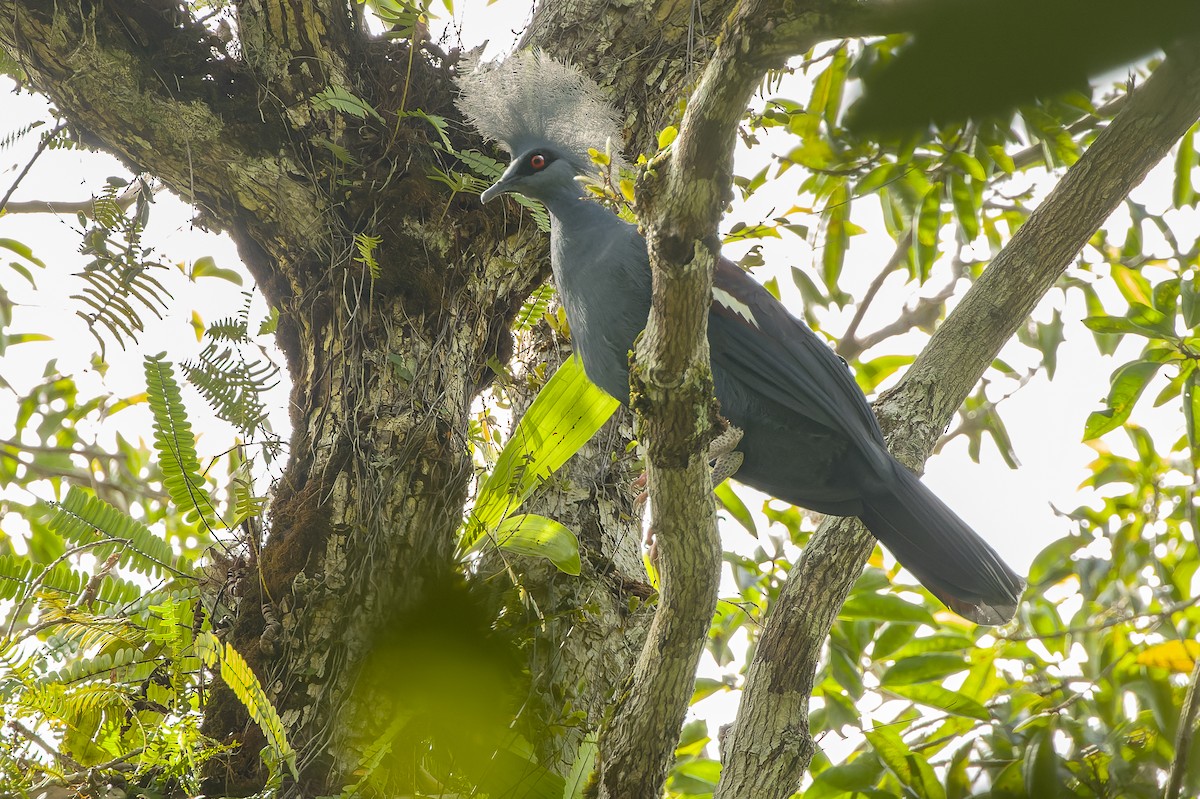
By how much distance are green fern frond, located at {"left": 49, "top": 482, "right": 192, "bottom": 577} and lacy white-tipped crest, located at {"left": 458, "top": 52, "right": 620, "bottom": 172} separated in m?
1.48

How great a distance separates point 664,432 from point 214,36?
1952mm

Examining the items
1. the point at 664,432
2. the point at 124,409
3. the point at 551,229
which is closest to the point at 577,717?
the point at 664,432

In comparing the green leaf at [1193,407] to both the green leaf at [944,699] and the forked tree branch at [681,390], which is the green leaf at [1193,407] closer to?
the green leaf at [944,699]

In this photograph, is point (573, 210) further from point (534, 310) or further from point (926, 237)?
point (926, 237)

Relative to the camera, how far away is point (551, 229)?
9.22 feet

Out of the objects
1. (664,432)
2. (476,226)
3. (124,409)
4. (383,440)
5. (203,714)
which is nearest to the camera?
(664,432)

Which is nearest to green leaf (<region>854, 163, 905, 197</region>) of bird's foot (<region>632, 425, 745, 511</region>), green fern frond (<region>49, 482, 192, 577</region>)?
bird's foot (<region>632, 425, 745, 511</region>)

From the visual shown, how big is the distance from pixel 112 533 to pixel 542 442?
1.11 m

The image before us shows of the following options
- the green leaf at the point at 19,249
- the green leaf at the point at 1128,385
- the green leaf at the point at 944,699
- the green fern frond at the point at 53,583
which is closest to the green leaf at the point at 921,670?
the green leaf at the point at 944,699

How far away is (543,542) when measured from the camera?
2.43 meters

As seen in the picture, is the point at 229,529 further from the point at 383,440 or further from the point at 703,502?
the point at 703,502

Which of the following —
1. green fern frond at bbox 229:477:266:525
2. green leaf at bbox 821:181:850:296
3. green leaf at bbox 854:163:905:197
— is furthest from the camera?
green leaf at bbox 821:181:850:296

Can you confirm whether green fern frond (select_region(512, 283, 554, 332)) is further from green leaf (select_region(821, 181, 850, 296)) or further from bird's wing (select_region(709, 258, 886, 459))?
green leaf (select_region(821, 181, 850, 296))

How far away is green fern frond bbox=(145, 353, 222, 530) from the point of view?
7.71 feet
